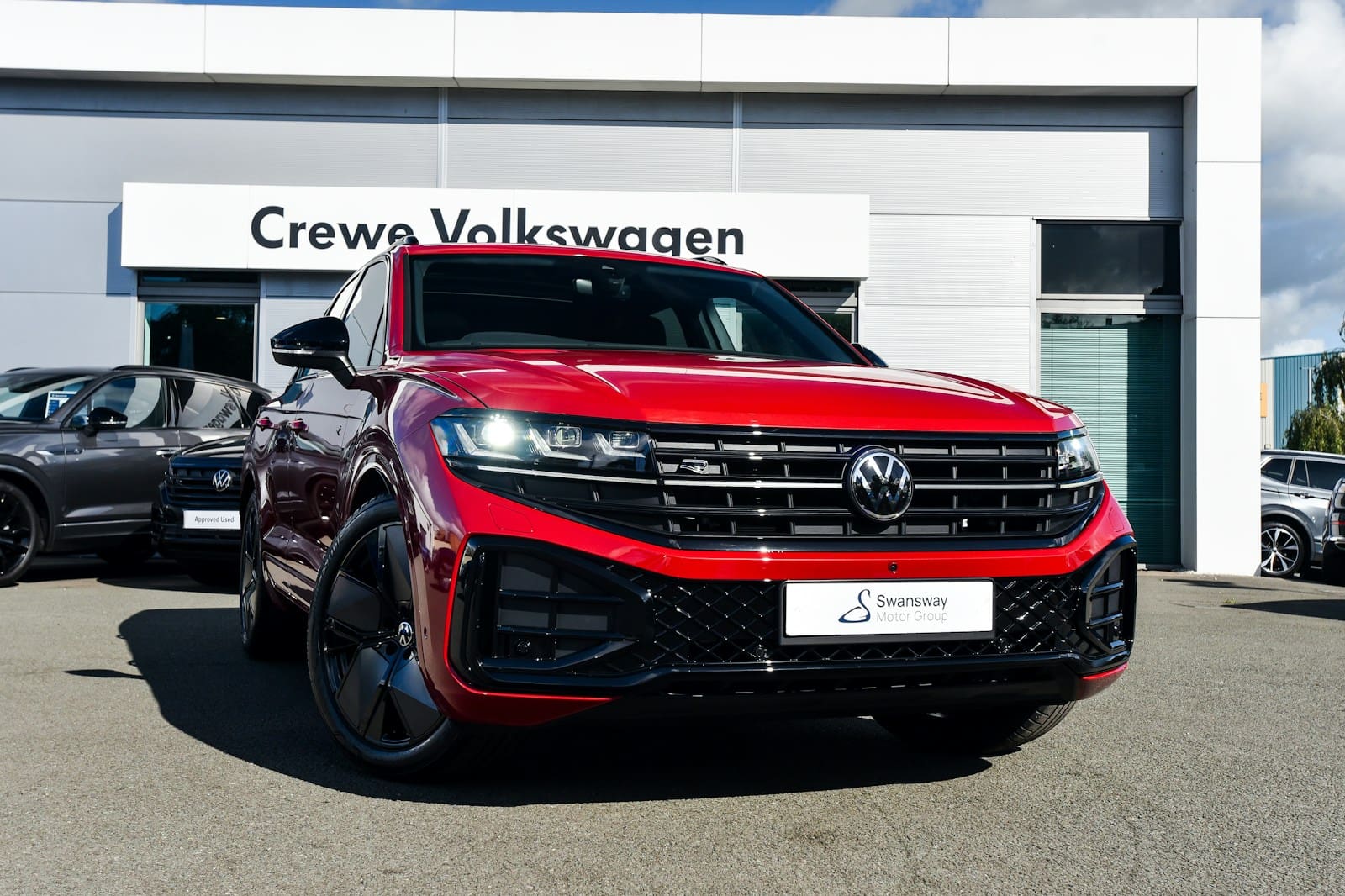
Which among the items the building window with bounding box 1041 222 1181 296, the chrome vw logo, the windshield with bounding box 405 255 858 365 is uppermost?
the building window with bounding box 1041 222 1181 296

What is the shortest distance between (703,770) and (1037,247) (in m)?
12.2

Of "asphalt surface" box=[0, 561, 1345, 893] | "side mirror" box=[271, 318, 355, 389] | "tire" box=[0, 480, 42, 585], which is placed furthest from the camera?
"tire" box=[0, 480, 42, 585]

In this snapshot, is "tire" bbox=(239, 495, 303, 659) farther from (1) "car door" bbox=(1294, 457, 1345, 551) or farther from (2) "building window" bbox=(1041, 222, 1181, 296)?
(1) "car door" bbox=(1294, 457, 1345, 551)

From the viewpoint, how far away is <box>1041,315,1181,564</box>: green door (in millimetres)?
15047

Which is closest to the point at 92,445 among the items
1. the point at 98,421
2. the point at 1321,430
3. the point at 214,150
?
the point at 98,421

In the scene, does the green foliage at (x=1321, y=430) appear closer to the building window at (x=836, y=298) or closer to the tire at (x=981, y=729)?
the building window at (x=836, y=298)

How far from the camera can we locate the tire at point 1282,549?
15367mm

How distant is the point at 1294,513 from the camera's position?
15430mm

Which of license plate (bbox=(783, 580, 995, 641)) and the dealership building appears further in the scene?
the dealership building

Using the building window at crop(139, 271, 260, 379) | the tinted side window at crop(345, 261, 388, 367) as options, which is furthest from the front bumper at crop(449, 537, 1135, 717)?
the building window at crop(139, 271, 260, 379)

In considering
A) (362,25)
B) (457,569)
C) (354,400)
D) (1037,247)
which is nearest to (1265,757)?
(457,569)

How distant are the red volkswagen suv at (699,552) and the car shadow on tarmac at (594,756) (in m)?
0.18

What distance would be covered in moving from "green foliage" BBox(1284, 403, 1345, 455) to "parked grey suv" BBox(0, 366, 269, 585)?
45.2m

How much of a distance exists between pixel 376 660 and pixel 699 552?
106 cm
